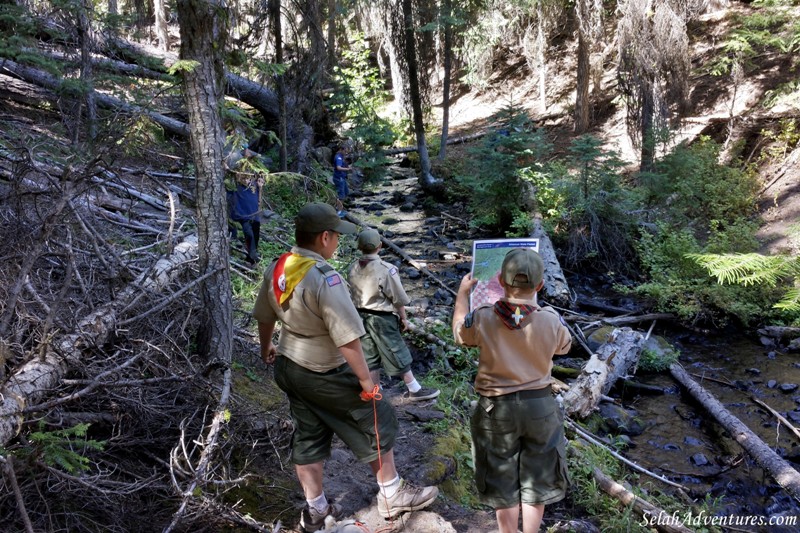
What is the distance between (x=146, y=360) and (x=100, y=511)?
0.98 metres

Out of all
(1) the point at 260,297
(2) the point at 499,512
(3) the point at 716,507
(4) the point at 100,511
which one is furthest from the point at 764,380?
(4) the point at 100,511

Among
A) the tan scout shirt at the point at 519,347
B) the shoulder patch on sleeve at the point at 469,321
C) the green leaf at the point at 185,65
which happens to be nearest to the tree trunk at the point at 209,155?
the green leaf at the point at 185,65

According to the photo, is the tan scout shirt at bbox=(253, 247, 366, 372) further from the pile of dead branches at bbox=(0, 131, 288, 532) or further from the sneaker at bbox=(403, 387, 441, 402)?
the sneaker at bbox=(403, 387, 441, 402)

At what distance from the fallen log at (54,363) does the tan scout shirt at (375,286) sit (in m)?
1.84

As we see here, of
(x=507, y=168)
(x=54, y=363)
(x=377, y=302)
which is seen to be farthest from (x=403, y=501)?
(x=507, y=168)

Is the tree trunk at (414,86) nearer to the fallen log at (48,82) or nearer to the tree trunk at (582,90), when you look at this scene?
the tree trunk at (582,90)

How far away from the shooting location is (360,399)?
135 inches

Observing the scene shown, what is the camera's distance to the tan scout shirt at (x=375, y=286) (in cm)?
547

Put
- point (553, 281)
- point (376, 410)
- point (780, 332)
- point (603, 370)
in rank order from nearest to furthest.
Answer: point (376, 410) → point (603, 370) → point (780, 332) → point (553, 281)

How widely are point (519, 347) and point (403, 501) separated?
50.5 inches

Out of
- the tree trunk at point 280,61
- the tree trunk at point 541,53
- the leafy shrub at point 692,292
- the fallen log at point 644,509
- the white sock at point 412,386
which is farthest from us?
the tree trunk at point 541,53

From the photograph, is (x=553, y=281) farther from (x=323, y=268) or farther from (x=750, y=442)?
(x=323, y=268)

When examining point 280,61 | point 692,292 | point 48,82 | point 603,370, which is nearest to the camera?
point 603,370

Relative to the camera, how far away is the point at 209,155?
4.52 metres
